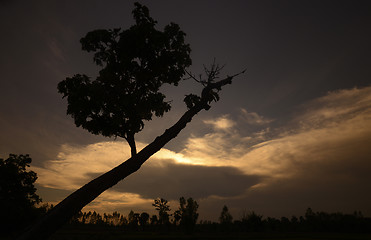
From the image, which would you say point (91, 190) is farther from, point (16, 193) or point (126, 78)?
point (16, 193)

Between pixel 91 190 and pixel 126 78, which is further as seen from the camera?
pixel 126 78

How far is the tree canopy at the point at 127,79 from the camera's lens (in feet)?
Answer: 34.4

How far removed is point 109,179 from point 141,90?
5.19m

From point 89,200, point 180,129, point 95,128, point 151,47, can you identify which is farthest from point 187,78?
point 89,200

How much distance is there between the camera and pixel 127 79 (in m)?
11.5

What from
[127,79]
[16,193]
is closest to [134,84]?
[127,79]

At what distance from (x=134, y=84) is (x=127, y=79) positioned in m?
0.44

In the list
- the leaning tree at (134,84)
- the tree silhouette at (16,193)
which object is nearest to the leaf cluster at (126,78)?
the leaning tree at (134,84)

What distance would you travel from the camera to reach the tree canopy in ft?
34.4

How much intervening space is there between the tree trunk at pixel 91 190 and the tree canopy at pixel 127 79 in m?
1.31

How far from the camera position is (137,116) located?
36.3ft

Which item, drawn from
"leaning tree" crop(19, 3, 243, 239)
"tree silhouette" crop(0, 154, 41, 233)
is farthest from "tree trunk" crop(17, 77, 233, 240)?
"tree silhouette" crop(0, 154, 41, 233)

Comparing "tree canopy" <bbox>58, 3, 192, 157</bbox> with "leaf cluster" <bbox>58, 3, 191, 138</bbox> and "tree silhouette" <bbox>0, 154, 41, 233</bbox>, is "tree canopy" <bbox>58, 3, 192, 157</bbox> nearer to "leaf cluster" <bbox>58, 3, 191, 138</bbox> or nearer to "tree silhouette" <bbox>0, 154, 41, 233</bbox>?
"leaf cluster" <bbox>58, 3, 191, 138</bbox>

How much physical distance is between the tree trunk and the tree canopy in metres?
1.31
